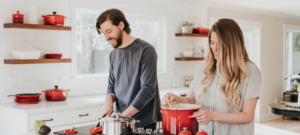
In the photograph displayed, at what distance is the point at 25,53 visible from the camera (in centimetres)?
336

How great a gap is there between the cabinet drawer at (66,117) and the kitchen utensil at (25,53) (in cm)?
70

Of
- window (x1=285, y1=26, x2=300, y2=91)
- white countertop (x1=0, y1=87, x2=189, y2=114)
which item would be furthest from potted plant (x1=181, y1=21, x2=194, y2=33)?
window (x1=285, y1=26, x2=300, y2=91)

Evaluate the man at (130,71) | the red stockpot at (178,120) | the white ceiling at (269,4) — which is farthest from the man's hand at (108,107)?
the white ceiling at (269,4)

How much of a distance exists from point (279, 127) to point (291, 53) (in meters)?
2.52

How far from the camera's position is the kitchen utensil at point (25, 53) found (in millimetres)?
3344

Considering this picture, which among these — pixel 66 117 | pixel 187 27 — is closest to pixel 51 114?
pixel 66 117

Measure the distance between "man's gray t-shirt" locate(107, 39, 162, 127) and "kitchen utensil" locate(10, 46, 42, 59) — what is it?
143cm

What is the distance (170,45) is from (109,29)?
9.67 feet

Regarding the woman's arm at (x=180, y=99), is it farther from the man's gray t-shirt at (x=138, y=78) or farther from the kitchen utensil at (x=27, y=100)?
the kitchen utensil at (x=27, y=100)

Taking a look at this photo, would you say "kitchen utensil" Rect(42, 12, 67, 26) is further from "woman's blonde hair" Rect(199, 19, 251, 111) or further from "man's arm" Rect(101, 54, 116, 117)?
"woman's blonde hair" Rect(199, 19, 251, 111)

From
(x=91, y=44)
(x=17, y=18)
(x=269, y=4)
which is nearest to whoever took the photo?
(x=17, y=18)

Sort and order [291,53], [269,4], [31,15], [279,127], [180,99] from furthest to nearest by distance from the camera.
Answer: [291,53], [279,127], [269,4], [31,15], [180,99]

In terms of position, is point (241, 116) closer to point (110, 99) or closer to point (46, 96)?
point (110, 99)

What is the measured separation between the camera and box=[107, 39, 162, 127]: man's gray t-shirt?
7.34 feet
